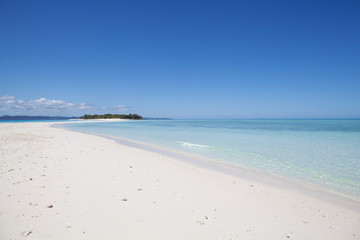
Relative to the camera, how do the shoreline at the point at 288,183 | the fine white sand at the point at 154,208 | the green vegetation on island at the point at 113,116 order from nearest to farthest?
the fine white sand at the point at 154,208
the shoreline at the point at 288,183
the green vegetation on island at the point at 113,116

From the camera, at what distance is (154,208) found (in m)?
3.96

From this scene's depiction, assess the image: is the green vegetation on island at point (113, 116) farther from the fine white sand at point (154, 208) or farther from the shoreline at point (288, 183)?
the shoreline at point (288, 183)

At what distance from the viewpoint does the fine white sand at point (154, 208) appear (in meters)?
3.17

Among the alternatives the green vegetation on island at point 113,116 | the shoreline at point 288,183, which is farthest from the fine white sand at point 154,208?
the green vegetation on island at point 113,116

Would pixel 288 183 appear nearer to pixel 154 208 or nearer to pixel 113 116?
pixel 154 208

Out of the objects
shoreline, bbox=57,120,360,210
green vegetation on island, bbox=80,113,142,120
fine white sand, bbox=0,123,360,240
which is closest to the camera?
fine white sand, bbox=0,123,360,240

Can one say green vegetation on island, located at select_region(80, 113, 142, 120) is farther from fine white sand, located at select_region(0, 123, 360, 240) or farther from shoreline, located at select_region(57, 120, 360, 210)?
shoreline, located at select_region(57, 120, 360, 210)

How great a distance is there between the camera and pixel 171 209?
13.0 ft

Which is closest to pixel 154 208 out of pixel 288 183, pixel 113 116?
pixel 288 183

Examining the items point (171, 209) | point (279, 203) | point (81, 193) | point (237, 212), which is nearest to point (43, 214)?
point (81, 193)

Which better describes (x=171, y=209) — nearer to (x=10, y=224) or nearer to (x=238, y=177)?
(x=10, y=224)

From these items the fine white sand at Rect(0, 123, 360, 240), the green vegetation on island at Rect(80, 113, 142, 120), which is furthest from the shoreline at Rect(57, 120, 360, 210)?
the green vegetation on island at Rect(80, 113, 142, 120)

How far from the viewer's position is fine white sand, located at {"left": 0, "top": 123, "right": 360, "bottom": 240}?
3172 mm

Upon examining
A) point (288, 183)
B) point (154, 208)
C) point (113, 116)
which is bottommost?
point (288, 183)
